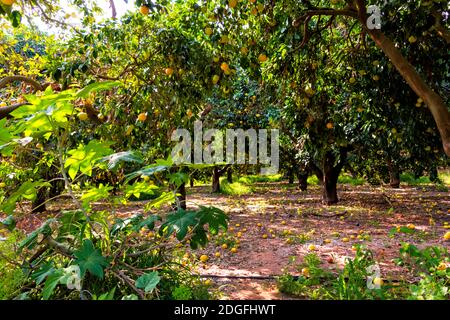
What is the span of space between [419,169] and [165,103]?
22.0ft

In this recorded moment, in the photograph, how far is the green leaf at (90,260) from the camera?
1393mm

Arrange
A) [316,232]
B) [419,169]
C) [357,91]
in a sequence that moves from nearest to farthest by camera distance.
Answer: [357,91] → [316,232] → [419,169]

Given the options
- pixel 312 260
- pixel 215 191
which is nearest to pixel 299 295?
pixel 312 260

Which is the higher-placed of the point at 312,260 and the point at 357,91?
the point at 357,91

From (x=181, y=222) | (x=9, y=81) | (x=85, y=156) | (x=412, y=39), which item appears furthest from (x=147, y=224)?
(x=412, y=39)

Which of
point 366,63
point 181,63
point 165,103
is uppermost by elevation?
point 366,63

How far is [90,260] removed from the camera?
4.75 feet

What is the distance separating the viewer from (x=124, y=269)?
1821 mm

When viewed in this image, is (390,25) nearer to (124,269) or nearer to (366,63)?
(366,63)

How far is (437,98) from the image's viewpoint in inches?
135

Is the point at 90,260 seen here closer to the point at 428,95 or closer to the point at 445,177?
the point at 428,95

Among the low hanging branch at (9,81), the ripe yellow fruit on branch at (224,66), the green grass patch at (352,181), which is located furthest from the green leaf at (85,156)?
the green grass patch at (352,181)
